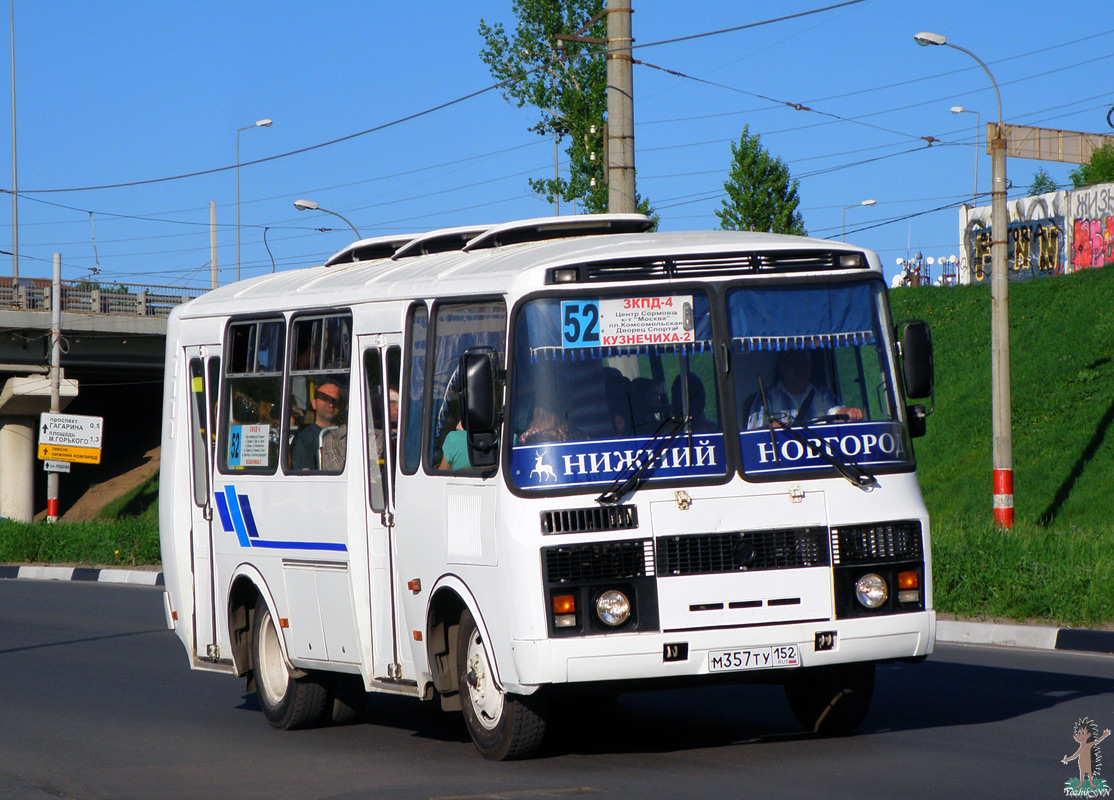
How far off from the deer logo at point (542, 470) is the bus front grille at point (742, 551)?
1.97 feet

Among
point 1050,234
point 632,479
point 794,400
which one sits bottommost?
point 632,479

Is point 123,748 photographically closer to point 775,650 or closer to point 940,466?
point 775,650

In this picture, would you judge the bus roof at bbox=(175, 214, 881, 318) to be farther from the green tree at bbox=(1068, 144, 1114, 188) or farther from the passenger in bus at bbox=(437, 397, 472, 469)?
the green tree at bbox=(1068, 144, 1114, 188)

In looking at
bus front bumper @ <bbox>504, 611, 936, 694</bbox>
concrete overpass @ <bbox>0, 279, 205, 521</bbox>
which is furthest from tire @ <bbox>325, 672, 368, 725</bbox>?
concrete overpass @ <bbox>0, 279, 205, 521</bbox>

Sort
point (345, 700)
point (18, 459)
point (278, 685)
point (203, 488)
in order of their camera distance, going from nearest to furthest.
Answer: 1. point (345, 700)
2. point (278, 685)
3. point (203, 488)
4. point (18, 459)

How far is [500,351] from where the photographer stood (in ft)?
25.1

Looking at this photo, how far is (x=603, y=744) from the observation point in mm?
8375

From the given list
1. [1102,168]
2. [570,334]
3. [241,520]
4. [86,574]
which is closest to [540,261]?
[570,334]

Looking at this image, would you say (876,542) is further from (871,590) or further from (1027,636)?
(1027,636)

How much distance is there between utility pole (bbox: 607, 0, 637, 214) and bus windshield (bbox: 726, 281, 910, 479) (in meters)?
6.79

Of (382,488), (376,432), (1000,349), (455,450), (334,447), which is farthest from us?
(1000,349)

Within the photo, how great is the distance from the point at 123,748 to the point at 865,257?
4940mm

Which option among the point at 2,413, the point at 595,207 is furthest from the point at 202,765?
the point at 2,413

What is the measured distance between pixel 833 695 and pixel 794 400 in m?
1.64
